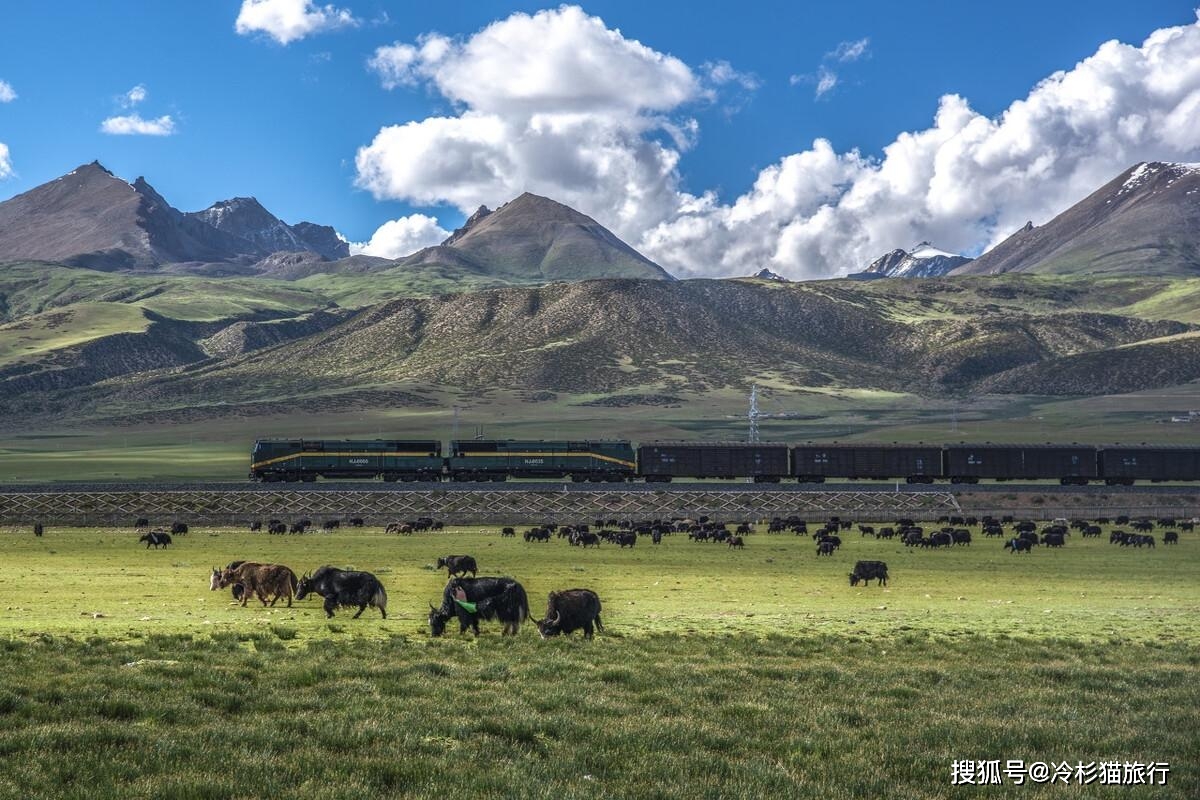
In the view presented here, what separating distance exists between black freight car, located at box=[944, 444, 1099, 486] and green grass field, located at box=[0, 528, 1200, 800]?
68.8 m

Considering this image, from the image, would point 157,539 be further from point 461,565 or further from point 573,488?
point 573,488

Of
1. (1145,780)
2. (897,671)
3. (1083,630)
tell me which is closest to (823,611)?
(1083,630)

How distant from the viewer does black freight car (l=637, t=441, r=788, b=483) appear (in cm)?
10144

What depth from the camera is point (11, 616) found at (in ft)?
83.0

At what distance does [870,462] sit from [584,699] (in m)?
89.9

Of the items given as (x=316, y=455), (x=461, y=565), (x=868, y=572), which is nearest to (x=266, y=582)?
(x=461, y=565)

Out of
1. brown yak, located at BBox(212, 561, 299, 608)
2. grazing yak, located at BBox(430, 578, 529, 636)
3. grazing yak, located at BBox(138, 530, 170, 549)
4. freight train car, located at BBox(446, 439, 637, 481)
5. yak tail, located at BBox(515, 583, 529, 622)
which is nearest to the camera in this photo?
grazing yak, located at BBox(430, 578, 529, 636)

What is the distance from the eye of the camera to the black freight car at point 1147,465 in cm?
10056

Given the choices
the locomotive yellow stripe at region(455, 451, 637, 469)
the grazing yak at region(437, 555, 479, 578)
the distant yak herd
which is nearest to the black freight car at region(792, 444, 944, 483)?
the locomotive yellow stripe at region(455, 451, 637, 469)

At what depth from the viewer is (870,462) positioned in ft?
332

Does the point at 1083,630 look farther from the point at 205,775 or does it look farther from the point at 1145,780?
the point at 205,775

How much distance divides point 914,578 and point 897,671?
28659 mm

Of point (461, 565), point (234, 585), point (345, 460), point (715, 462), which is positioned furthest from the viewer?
point (715, 462)

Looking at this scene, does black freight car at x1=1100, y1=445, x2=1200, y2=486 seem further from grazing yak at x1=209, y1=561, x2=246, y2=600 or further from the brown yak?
the brown yak
